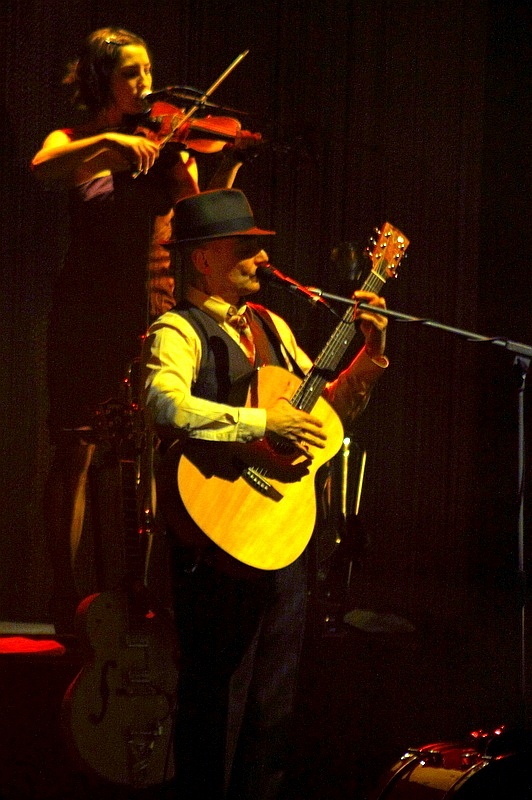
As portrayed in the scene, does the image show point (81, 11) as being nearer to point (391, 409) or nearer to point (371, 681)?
point (391, 409)

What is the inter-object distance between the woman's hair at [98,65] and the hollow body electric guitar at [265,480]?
1.63 metres

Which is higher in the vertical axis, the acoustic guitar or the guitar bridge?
the guitar bridge

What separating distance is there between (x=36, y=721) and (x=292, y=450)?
1247 millimetres

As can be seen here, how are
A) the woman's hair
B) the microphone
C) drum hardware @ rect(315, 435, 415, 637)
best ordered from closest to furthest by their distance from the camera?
1. the microphone
2. the woman's hair
3. drum hardware @ rect(315, 435, 415, 637)

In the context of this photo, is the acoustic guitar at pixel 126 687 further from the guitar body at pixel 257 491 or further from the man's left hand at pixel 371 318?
the man's left hand at pixel 371 318

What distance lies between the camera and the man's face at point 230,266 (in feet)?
9.39

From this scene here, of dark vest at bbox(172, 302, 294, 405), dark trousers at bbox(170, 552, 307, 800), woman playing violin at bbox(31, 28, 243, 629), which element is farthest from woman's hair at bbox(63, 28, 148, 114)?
dark trousers at bbox(170, 552, 307, 800)

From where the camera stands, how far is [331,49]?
18.9ft

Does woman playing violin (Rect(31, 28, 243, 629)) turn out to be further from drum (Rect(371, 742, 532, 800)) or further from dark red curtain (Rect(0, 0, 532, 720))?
drum (Rect(371, 742, 532, 800))

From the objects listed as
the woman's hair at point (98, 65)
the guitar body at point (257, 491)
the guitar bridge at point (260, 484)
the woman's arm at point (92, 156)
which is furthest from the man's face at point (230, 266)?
the woman's hair at point (98, 65)

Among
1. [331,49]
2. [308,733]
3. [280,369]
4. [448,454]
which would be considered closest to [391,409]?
[448,454]

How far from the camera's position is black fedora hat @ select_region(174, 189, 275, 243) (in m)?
2.87

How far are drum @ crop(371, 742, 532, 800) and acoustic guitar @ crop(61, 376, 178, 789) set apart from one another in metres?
0.96

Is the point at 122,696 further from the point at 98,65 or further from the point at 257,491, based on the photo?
the point at 98,65
